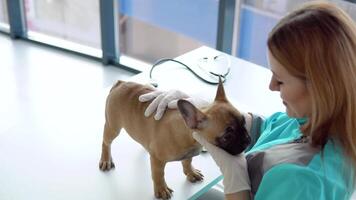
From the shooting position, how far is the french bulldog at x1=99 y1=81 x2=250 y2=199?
1.03 meters

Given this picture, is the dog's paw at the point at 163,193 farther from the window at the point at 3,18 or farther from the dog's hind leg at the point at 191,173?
the window at the point at 3,18

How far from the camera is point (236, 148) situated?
1.03 metres

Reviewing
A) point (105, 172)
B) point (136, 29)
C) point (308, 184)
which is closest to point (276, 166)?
point (308, 184)

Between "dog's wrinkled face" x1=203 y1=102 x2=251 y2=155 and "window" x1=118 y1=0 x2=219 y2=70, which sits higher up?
"dog's wrinkled face" x1=203 y1=102 x2=251 y2=155

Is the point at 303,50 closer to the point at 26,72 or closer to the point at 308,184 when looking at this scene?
the point at 308,184

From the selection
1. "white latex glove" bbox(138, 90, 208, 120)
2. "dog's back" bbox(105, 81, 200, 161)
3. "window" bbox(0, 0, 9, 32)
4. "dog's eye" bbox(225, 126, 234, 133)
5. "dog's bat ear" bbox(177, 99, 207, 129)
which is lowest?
"window" bbox(0, 0, 9, 32)

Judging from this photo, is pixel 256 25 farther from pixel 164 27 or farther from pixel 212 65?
pixel 212 65

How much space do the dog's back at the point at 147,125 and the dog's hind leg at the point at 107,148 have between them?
0.05 feet

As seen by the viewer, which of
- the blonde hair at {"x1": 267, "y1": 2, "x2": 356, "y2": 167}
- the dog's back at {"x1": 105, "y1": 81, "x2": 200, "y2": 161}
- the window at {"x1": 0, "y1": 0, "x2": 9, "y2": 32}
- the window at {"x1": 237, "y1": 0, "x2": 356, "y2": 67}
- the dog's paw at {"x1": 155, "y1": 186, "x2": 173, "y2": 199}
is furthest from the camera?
the window at {"x1": 0, "y1": 0, "x2": 9, "y2": 32}

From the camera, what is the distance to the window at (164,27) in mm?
2352

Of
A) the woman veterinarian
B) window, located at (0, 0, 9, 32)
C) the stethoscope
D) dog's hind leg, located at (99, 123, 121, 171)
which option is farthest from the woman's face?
window, located at (0, 0, 9, 32)

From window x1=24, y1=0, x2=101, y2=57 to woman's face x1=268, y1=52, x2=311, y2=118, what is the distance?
73.7 inches

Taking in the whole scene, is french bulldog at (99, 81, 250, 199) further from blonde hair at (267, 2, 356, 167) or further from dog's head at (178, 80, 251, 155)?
blonde hair at (267, 2, 356, 167)

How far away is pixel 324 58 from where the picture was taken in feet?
2.69
